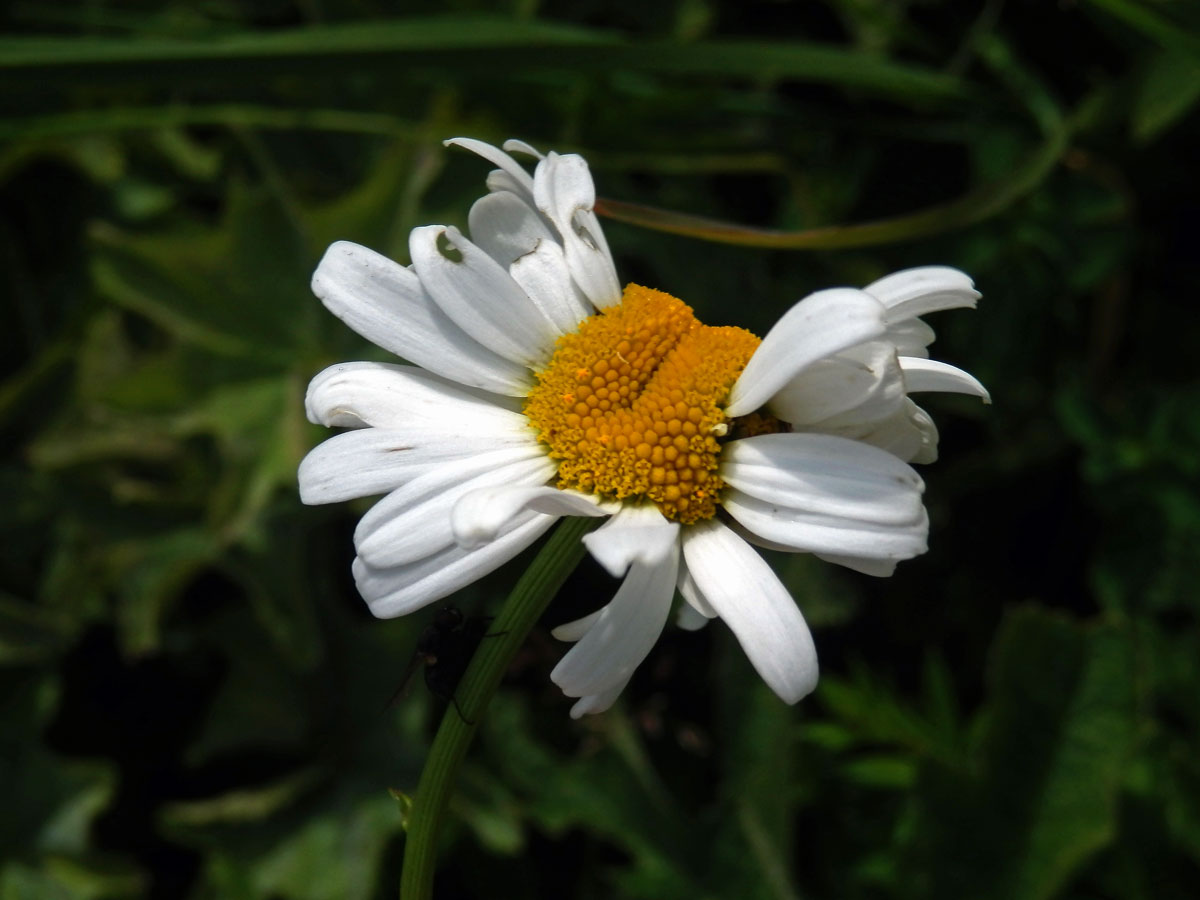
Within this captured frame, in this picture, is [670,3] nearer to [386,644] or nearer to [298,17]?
[298,17]

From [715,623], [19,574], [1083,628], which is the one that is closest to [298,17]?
[19,574]

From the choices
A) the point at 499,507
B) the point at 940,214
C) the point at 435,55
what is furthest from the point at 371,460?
the point at 940,214

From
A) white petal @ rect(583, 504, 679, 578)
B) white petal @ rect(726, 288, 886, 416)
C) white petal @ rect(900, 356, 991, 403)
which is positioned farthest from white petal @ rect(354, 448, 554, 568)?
white petal @ rect(900, 356, 991, 403)

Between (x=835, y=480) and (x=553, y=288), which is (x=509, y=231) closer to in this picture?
(x=553, y=288)

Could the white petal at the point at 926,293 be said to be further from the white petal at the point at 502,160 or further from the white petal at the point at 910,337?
the white petal at the point at 502,160

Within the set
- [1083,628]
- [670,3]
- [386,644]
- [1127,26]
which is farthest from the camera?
[670,3]
